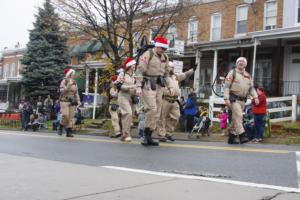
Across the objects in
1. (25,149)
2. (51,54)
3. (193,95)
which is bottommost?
(25,149)

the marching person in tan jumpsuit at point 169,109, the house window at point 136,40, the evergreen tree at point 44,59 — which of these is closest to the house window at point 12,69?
the evergreen tree at point 44,59

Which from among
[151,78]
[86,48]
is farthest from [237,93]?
[86,48]

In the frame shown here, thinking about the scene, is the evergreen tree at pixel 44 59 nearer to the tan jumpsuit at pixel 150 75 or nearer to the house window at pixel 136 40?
the house window at pixel 136 40

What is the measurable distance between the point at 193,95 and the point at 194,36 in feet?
50.7

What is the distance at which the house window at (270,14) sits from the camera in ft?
89.0

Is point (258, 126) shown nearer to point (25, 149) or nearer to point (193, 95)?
point (193, 95)

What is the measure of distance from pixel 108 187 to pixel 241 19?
24943 mm

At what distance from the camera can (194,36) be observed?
103ft

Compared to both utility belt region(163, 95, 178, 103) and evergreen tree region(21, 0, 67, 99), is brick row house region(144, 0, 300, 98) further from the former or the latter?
utility belt region(163, 95, 178, 103)

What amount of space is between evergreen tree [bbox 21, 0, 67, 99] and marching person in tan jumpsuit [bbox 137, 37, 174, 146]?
1104 inches

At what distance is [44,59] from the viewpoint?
37594 millimetres

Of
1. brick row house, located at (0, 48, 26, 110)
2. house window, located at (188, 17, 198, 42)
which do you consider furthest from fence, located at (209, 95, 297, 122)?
brick row house, located at (0, 48, 26, 110)

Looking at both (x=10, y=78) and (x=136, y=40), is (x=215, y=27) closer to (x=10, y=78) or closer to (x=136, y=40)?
(x=136, y=40)

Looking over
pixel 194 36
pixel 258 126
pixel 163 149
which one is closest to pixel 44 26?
pixel 194 36
